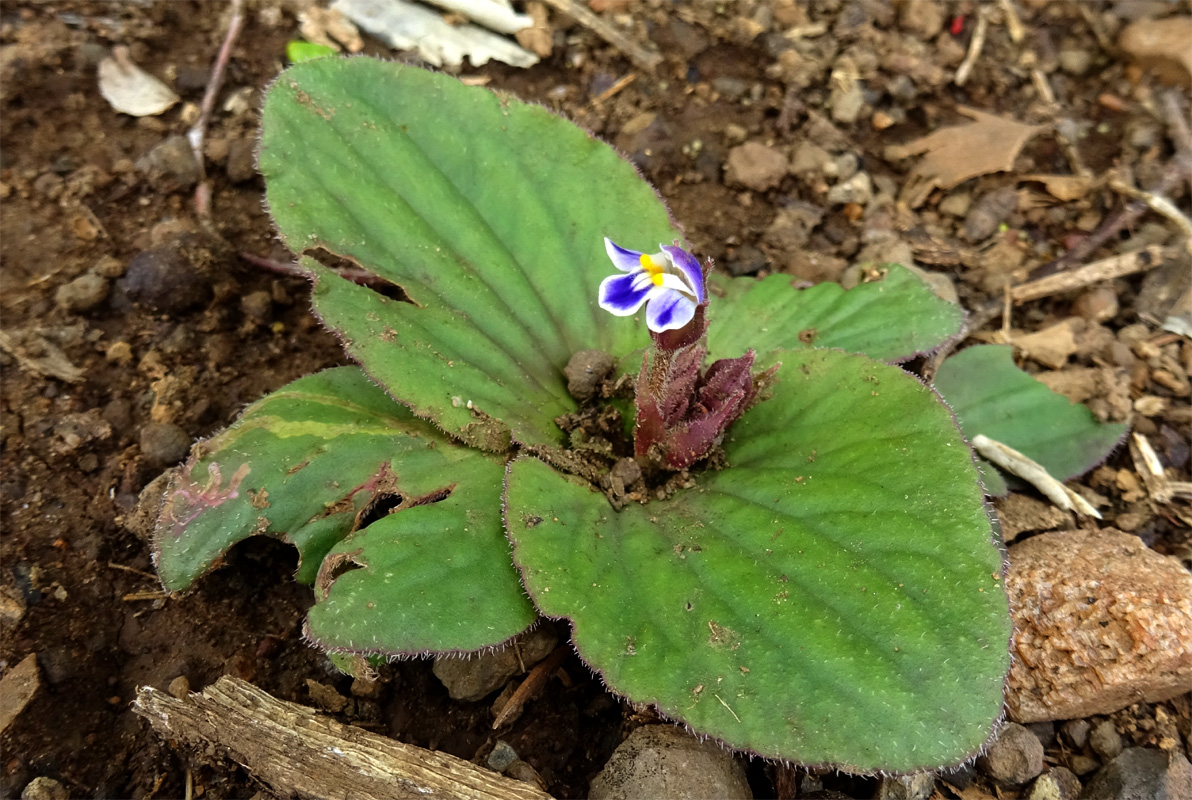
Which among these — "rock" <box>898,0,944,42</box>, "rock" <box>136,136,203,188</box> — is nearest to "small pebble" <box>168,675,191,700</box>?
"rock" <box>136,136,203,188</box>

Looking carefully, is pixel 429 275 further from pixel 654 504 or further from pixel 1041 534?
pixel 1041 534

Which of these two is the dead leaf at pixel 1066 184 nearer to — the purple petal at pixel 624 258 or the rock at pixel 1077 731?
the rock at pixel 1077 731

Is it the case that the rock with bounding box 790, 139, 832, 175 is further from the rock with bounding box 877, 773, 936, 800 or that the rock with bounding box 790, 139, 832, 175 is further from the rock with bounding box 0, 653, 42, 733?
the rock with bounding box 0, 653, 42, 733

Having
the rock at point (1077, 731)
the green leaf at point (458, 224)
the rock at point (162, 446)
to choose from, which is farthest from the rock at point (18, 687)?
the rock at point (1077, 731)

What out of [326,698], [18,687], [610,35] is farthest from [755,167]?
[18,687]

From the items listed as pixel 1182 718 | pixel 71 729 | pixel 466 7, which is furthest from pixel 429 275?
pixel 1182 718

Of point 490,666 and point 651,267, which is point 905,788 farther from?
point 651,267
